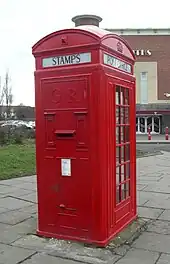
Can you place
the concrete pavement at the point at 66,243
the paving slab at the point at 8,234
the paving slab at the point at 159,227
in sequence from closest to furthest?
the concrete pavement at the point at 66,243 → the paving slab at the point at 8,234 → the paving slab at the point at 159,227

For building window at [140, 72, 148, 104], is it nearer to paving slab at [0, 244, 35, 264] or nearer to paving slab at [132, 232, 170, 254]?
paving slab at [132, 232, 170, 254]

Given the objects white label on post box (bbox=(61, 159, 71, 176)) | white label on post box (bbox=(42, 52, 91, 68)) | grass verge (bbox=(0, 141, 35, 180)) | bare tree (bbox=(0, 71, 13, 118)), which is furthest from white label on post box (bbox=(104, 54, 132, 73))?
bare tree (bbox=(0, 71, 13, 118))

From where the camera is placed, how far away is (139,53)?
41844 mm

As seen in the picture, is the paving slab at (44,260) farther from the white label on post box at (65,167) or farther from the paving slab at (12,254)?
the white label on post box at (65,167)

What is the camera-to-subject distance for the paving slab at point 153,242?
5.01 meters

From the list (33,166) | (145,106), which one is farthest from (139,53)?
(33,166)

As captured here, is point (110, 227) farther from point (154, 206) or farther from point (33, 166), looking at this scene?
point (33, 166)

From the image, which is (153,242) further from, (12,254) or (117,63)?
(117,63)

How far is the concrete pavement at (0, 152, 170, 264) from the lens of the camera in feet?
15.1

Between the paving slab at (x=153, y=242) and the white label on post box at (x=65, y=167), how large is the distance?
1.28 m

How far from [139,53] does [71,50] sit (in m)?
38.0

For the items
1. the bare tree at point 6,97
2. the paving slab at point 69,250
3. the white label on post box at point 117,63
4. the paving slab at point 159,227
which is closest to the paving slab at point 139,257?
the paving slab at point 69,250

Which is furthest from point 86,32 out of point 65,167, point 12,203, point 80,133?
point 12,203

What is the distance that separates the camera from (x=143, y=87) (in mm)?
41844
